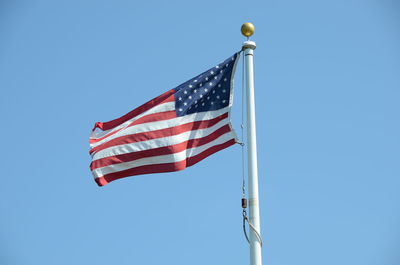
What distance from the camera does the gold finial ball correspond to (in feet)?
43.4

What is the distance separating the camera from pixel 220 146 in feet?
44.7

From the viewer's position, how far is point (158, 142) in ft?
45.0

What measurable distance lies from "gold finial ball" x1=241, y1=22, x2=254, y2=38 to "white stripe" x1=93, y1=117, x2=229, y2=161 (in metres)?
1.91

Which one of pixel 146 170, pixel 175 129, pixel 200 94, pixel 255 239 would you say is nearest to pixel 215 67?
pixel 200 94

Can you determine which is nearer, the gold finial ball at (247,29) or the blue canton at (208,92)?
the gold finial ball at (247,29)

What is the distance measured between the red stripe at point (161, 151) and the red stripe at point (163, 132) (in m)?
0.26

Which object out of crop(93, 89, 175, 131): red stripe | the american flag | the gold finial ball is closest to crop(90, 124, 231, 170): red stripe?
the american flag

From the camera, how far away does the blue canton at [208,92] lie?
1398 centimetres

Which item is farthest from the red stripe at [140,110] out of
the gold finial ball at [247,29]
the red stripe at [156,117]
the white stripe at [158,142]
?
the gold finial ball at [247,29]

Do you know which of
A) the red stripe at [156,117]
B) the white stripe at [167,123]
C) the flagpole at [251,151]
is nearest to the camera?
the flagpole at [251,151]

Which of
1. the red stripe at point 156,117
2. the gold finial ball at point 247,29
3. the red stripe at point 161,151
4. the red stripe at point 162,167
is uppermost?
the gold finial ball at point 247,29

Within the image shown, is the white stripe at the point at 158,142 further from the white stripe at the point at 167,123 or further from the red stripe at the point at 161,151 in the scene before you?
the white stripe at the point at 167,123

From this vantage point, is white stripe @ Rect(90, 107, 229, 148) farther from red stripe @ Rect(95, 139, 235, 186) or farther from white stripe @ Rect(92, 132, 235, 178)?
red stripe @ Rect(95, 139, 235, 186)

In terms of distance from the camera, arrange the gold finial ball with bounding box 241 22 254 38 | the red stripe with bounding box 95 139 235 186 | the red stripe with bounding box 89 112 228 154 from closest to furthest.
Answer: the gold finial ball with bounding box 241 22 254 38, the red stripe with bounding box 95 139 235 186, the red stripe with bounding box 89 112 228 154
